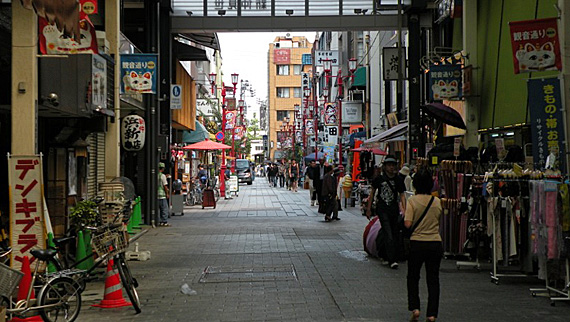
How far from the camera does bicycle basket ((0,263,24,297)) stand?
6.99 meters

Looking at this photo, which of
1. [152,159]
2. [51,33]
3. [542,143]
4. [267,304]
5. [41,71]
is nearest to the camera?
[267,304]

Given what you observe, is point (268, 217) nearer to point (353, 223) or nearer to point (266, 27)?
point (353, 223)

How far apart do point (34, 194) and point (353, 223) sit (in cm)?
1452

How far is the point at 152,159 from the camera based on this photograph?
22.0 metres

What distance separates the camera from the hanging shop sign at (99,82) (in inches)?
517

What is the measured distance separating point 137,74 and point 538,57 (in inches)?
372

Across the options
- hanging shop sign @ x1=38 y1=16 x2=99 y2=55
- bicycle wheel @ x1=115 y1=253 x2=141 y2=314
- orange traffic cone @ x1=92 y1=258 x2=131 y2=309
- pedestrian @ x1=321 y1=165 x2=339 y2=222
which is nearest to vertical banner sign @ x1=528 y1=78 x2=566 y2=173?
bicycle wheel @ x1=115 y1=253 x2=141 y2=314

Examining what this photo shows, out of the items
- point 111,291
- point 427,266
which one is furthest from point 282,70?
point 427,266

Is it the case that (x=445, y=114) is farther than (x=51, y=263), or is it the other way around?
(x=445, y=114)

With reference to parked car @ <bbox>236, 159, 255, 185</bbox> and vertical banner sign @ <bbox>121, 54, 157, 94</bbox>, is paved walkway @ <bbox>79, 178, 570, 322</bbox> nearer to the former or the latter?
vertical banner sign @ <bbox>121, 54, 157, 94</bbox>

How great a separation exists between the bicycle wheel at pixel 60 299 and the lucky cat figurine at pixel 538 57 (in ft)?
26.4

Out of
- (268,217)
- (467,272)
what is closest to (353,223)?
(268,217)

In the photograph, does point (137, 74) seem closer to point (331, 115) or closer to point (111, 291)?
→ point (111, 291)

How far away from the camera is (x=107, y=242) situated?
30.0ft
